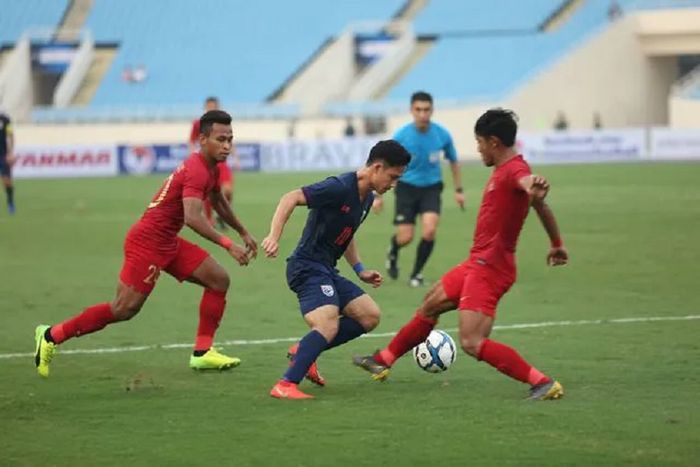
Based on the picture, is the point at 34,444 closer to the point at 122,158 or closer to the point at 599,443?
the point at 599,443

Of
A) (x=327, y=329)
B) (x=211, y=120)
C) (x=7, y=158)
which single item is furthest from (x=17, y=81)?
(x=327, y=329)

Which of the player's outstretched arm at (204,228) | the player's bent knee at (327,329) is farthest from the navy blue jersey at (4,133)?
the player's bent knee at (327,329)

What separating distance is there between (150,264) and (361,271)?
163 centimetres

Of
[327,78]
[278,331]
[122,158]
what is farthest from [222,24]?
[278,331]

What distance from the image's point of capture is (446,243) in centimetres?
2341

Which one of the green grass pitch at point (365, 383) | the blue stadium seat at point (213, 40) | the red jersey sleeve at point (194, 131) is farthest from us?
the blue stadium seat at point (213, 40)

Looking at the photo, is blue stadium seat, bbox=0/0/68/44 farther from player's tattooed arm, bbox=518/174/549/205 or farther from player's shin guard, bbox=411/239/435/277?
player's tattooed arm, bbox=518/174/549/205

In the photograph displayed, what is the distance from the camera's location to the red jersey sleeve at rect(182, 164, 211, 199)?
Answer: 428 inches

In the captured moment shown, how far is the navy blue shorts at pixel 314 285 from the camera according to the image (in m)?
10.4

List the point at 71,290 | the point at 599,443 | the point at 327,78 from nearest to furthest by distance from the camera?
the point at 599,443 → the point at 71,290 → the point at 327,78

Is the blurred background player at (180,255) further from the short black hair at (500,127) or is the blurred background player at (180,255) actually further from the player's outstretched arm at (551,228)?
the player's outstretched arm at (551,228)

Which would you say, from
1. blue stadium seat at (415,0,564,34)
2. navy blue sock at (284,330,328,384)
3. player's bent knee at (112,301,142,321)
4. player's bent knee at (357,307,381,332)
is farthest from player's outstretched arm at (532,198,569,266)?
blue stadium seat at (415,0,564,34)

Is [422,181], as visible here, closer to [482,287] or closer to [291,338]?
[291,338]

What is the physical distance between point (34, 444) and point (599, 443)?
3260mm
